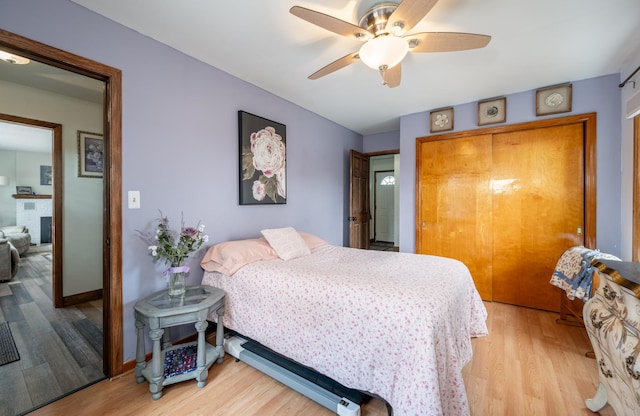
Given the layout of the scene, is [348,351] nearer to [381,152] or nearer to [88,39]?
[88,39]

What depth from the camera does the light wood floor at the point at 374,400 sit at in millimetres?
1472

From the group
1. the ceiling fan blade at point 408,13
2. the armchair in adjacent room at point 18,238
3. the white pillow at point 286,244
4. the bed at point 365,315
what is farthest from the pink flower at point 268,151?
the armchair in adjacent room at point 18,238

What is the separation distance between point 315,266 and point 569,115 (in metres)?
3.12

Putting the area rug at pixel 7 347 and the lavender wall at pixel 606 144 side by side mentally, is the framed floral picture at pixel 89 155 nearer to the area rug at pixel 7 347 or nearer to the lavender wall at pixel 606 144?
the area rug at pixel 7 347

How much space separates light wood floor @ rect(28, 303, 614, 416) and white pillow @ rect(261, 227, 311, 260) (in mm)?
906

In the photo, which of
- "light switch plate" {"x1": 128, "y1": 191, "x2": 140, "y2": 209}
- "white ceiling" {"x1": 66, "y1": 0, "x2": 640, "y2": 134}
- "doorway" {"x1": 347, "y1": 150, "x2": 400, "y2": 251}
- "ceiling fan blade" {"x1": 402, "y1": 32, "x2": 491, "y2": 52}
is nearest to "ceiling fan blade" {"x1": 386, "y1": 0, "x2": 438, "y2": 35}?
"ceiling fan blade" {"x1": 402, "y1": 32, "x2": 491, "y2": 52}

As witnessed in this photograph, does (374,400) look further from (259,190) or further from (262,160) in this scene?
(262,160)

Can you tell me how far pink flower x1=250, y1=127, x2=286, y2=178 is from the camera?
271cm

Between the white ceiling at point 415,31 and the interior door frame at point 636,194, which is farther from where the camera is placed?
the interior door frame at point 636,194

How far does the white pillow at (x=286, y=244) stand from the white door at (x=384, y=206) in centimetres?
526

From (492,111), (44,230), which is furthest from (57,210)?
(44,230)

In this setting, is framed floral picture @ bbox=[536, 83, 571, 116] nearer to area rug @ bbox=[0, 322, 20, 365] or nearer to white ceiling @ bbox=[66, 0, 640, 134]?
white ceiling @ bbox=[66, 0, 640, 134]

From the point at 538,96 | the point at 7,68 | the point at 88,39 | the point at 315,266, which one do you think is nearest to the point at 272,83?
the point at 88,39

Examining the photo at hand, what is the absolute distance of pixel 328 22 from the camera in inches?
56.1
